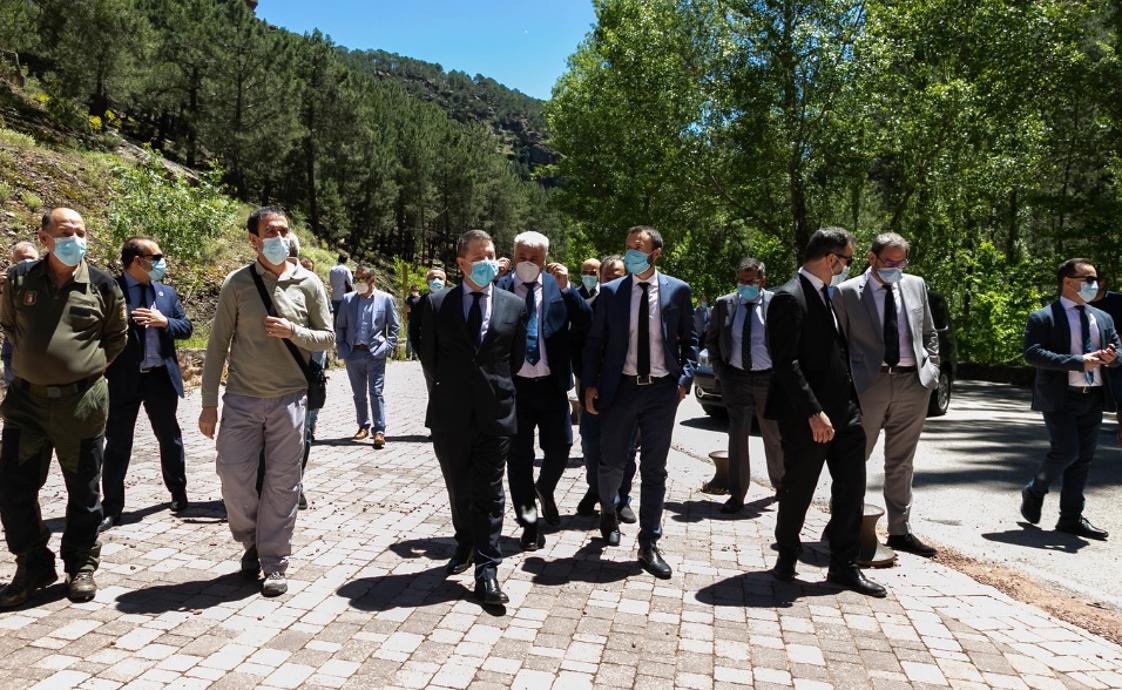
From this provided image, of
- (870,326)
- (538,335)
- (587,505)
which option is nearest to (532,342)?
(538,335)

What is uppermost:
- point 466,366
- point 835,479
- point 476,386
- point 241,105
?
point 241,105

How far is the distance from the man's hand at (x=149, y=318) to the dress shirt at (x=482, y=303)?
254 centimetres

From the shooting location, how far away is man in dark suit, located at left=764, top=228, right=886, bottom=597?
14.8ft

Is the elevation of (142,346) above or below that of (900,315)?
below

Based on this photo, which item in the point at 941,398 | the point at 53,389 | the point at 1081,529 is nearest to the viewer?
the point at 53,389

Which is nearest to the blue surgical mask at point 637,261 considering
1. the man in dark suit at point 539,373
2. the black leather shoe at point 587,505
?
the man in dark suit at point 539,373

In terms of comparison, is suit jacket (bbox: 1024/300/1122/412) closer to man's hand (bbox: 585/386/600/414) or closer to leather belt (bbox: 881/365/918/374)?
leather belt (bbox: 881/365/918/374)

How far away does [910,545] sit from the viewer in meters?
5.52

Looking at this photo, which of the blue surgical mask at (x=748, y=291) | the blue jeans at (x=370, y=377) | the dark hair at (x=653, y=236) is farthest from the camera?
the blue jeans at (x=370, y=377)

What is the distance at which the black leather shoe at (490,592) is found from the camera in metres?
4.19

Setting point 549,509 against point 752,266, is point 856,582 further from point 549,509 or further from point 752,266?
point 752,266

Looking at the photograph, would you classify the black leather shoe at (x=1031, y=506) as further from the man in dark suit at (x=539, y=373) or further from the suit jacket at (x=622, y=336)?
the man in dark suit at (x=539, y=373)

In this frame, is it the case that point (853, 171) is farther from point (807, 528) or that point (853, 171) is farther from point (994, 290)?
point (807, 528)

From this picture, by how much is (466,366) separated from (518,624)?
1444mm
